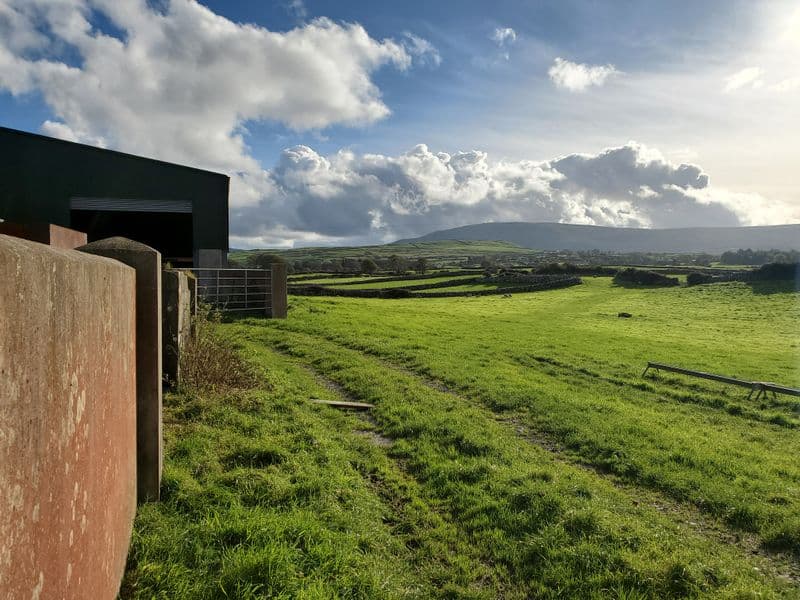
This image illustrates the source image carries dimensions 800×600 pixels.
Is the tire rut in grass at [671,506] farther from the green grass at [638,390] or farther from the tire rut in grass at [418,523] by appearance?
the tire rut in grass at [418,523]

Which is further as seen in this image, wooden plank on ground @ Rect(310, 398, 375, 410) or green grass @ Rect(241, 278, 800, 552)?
wooden plank on ground @ Rect(310, 398, 375, 410)

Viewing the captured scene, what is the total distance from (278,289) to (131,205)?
294 inches

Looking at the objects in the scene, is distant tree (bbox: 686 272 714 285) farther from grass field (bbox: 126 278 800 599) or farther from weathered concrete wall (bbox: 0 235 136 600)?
weathered concrete wall (bbox: 0 235 136 600)

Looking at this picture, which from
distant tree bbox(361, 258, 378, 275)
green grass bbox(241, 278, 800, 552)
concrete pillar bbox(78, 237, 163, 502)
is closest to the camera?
concrete pillar bbox(78, 237, 163, 502)

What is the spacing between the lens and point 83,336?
90.5 inches

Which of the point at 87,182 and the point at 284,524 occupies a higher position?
the point at 87,182

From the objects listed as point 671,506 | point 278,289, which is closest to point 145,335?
point 671,506

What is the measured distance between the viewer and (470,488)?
19.2 ft

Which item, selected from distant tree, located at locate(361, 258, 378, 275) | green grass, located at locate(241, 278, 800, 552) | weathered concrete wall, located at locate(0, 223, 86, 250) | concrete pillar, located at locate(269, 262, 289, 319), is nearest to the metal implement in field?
green grass, located at locate(241, 278, 800, 552)

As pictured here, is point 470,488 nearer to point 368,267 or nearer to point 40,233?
point 40,233

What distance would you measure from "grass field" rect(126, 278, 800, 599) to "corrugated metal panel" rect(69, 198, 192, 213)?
1252 cm

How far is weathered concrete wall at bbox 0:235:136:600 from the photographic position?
4.75 ft

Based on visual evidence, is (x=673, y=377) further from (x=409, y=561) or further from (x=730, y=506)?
(x=409, y=561)

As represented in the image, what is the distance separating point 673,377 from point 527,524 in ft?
33.1
